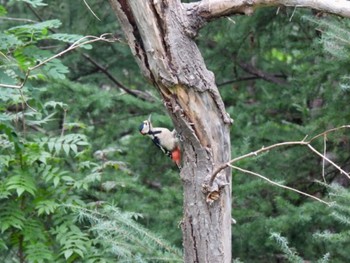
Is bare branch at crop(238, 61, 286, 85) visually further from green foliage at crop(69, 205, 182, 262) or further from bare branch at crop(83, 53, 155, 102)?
green foliage at crop(69, 205, 182, 262)

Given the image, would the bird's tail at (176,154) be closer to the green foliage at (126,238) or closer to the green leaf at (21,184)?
the green foliage at (126,238)

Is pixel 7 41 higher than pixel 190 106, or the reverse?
pixel 190 106

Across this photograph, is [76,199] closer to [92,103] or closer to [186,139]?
[186,139]

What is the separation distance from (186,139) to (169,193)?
2873 millimetres

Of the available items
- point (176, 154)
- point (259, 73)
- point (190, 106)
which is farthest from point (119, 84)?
point (190, 106)

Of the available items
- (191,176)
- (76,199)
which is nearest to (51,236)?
(76,199)

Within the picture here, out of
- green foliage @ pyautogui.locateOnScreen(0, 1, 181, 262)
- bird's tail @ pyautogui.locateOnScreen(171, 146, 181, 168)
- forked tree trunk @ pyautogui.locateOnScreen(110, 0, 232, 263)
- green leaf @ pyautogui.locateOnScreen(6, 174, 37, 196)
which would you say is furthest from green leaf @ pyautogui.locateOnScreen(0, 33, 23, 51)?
bird's tail @ pyautogui.locateOnScreen(171, 146, 181, 168)

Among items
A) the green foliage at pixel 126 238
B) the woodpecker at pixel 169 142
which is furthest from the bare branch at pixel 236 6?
the green foliage at pixel 126 238

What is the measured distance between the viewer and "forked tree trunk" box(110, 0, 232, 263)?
3516 mm

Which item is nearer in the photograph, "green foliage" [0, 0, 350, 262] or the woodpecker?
the woodpecker

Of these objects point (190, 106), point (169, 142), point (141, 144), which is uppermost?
point (190, 106)

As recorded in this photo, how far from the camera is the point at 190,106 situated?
11.8 ft

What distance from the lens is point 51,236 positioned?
518cm

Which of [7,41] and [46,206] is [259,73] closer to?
[46,206]
